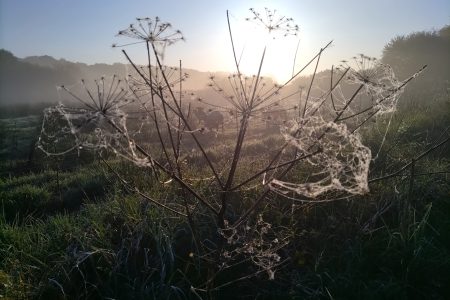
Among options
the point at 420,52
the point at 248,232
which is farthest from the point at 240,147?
the point at 420,52

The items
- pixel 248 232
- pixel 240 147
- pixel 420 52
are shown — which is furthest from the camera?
pixel 420 52

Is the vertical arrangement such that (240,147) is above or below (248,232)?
above

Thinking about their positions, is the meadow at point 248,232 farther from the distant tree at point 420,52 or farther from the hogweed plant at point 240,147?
the distant tree at point 420,52

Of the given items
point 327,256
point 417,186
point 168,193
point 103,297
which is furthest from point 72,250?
point 417,186

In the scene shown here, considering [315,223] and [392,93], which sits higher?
[392,93]

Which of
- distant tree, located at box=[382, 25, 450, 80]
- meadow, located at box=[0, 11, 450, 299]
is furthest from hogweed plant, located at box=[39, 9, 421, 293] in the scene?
distant tree, located at box=[382, 25, 450, 80]

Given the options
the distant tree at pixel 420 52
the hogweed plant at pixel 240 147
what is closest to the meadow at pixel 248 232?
the hogweed plant at pixel 240 147

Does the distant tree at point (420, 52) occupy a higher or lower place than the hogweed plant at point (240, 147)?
higher

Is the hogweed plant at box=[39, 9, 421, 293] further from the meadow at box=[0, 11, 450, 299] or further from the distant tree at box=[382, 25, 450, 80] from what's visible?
the distant tree at box=[382, 25, 450, 80]

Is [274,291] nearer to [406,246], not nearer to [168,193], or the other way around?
[406,246]

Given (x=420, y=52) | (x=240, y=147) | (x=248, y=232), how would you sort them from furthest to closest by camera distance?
(x=420, y=52)
(x=248, y=232)
(x=240, y=147)

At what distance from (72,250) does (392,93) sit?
3271mm

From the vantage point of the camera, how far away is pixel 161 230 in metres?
4.50

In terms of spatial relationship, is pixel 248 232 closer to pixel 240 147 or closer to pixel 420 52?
pixel 240 147
